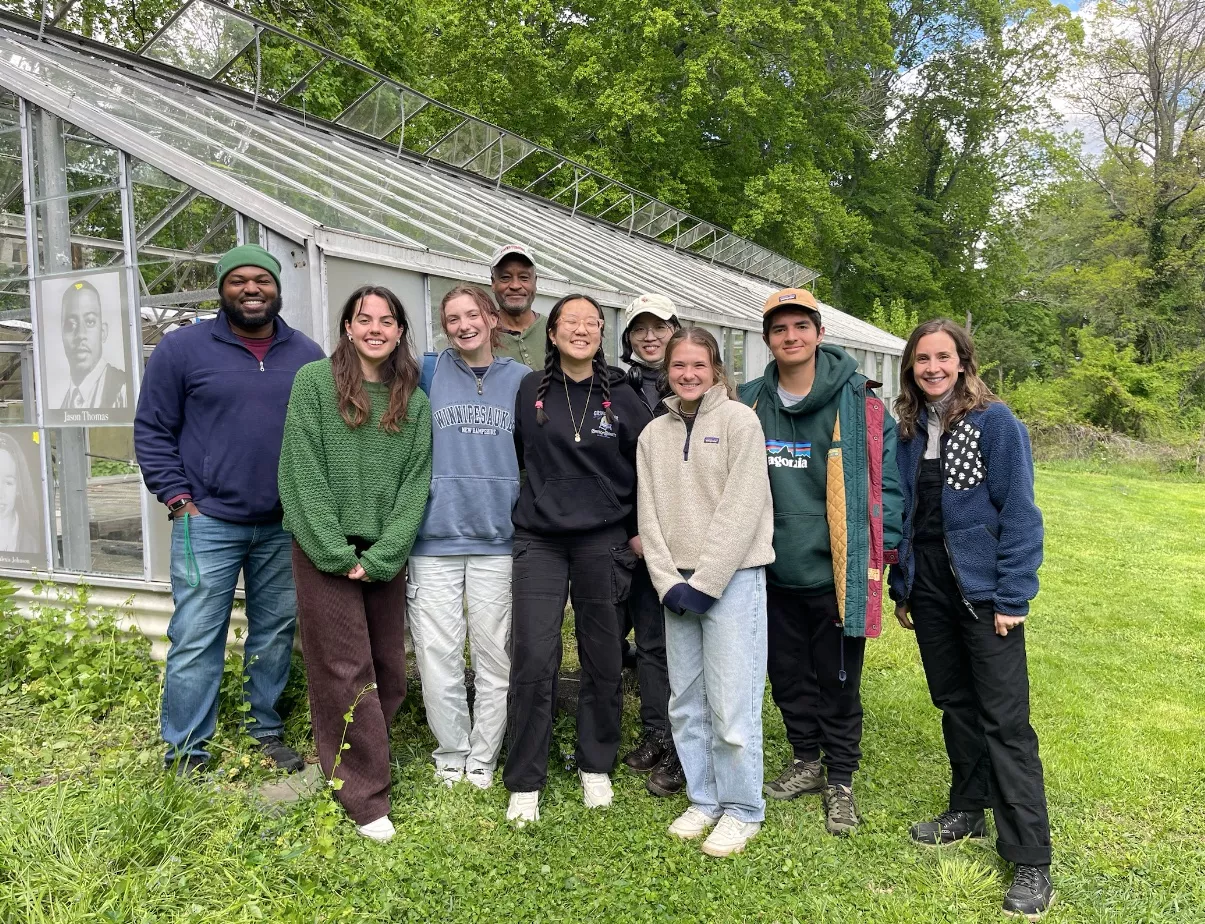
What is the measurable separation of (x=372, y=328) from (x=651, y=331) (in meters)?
1.54

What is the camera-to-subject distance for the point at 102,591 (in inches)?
192

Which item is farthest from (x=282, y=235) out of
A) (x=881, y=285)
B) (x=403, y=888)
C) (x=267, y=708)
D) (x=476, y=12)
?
(x=881, y=285)

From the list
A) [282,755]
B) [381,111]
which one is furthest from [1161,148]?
[282,755]

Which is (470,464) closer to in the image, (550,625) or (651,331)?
(550,625)

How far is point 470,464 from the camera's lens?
3.53 m

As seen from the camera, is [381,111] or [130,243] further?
[381,111]

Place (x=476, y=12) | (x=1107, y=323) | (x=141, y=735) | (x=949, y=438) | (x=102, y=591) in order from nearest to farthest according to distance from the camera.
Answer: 1. (x=949, y=438)
2. (x=141, y=735)
3. (x=102, y=591)
4. (x=476, y=12)
5. (x=1107, y=323)

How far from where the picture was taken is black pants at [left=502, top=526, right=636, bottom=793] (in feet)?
11.4

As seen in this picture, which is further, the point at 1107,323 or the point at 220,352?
the point at 1107,323

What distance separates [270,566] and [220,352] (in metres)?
1.01

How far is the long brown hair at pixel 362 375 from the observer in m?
3.32

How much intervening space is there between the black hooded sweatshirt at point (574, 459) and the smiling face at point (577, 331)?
137 mm

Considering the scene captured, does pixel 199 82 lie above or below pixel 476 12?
below

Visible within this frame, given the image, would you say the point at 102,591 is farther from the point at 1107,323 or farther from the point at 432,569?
the point at 1107,323
